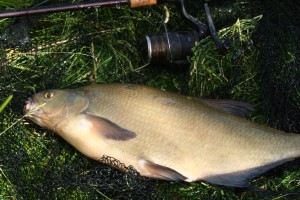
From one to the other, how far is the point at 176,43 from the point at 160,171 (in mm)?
1016

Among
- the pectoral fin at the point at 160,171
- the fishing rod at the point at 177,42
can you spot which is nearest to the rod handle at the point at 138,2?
the fishing rod at the point at 177,42

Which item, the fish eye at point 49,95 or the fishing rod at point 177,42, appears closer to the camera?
the fish eye at point 49,95

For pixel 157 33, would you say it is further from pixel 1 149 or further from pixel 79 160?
pixel 1 149

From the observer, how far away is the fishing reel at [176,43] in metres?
3.66

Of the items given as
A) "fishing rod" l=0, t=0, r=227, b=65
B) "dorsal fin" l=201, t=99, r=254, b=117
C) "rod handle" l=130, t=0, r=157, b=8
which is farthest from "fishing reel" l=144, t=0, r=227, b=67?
"dorsal fin" l=201, t=99, r=254, b=117

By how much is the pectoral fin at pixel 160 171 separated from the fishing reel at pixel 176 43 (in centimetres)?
87

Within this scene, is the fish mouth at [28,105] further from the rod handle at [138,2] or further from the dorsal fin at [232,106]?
the dorsal fin at [232,106]

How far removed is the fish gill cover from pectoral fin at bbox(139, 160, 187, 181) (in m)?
0.09

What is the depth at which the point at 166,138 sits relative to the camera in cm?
321

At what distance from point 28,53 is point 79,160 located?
2.83 feet

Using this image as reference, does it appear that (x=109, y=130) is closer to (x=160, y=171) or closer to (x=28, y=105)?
(x=160, y=171)

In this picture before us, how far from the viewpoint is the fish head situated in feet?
10.7

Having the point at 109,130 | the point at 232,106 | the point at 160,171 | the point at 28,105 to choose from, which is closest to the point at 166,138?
the point at 160,171

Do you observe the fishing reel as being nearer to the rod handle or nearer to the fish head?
the rod handle
